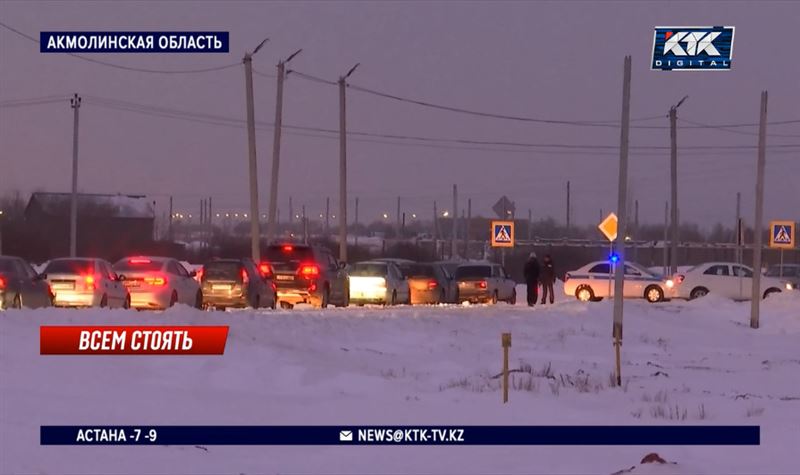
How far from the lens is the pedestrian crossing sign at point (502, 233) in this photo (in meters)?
42.0

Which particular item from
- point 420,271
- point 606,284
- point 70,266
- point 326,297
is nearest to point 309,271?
point 326,297

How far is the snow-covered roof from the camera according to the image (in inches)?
3686

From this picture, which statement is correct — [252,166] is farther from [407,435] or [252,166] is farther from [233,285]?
[407,435]

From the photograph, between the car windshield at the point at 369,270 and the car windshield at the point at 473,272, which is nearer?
the car windshield at the point at 369,270

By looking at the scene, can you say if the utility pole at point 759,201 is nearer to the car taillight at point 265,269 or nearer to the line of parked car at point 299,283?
the line of parked car at point 299,283

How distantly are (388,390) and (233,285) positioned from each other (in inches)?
600

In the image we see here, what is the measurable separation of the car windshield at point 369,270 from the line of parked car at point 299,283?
3cm

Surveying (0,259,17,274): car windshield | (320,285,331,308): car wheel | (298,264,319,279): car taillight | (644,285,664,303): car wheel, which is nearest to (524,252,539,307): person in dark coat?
(320,285,331,308): car wheel

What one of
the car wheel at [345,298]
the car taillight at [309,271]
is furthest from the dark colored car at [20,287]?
the car wheel at [345,298]

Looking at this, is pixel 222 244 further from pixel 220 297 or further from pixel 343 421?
pixel 343 421

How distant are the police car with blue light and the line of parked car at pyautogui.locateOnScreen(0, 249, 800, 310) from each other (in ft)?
0.13
